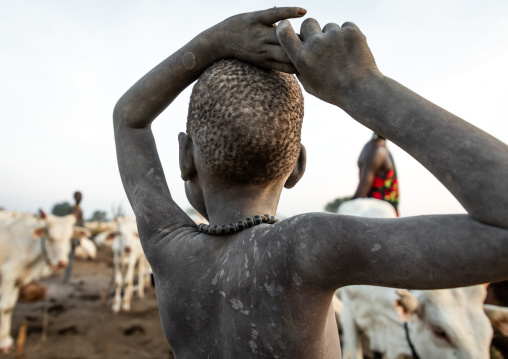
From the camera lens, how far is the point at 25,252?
286 inches

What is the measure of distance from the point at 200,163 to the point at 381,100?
59 cm

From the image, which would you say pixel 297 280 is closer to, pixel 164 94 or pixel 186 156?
pixel 186 156

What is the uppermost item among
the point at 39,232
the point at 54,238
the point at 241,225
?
the point at 241,225

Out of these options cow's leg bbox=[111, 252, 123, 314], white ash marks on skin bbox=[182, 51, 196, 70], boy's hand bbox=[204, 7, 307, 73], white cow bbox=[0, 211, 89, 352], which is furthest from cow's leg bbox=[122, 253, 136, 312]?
boy's hand bbox=[204, 7, 307, 73]

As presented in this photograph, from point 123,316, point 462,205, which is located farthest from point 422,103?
point 123,316

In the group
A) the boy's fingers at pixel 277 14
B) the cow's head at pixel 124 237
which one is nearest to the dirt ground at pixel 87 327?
the cow's head at pixel 124 237

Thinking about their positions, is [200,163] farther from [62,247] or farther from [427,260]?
[62,247]

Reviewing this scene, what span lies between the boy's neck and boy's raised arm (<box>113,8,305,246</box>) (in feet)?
0.43

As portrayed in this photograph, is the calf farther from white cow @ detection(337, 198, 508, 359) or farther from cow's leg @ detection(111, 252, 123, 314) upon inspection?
cow's leg @ detection(111, 252, 123, 314)

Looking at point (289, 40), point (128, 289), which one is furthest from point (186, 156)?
point (128, 289)

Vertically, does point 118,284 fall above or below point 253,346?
below

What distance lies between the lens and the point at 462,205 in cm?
82

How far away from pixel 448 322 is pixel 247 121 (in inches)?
93.6

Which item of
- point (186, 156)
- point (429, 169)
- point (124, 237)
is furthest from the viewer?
A: point (124, 237)
